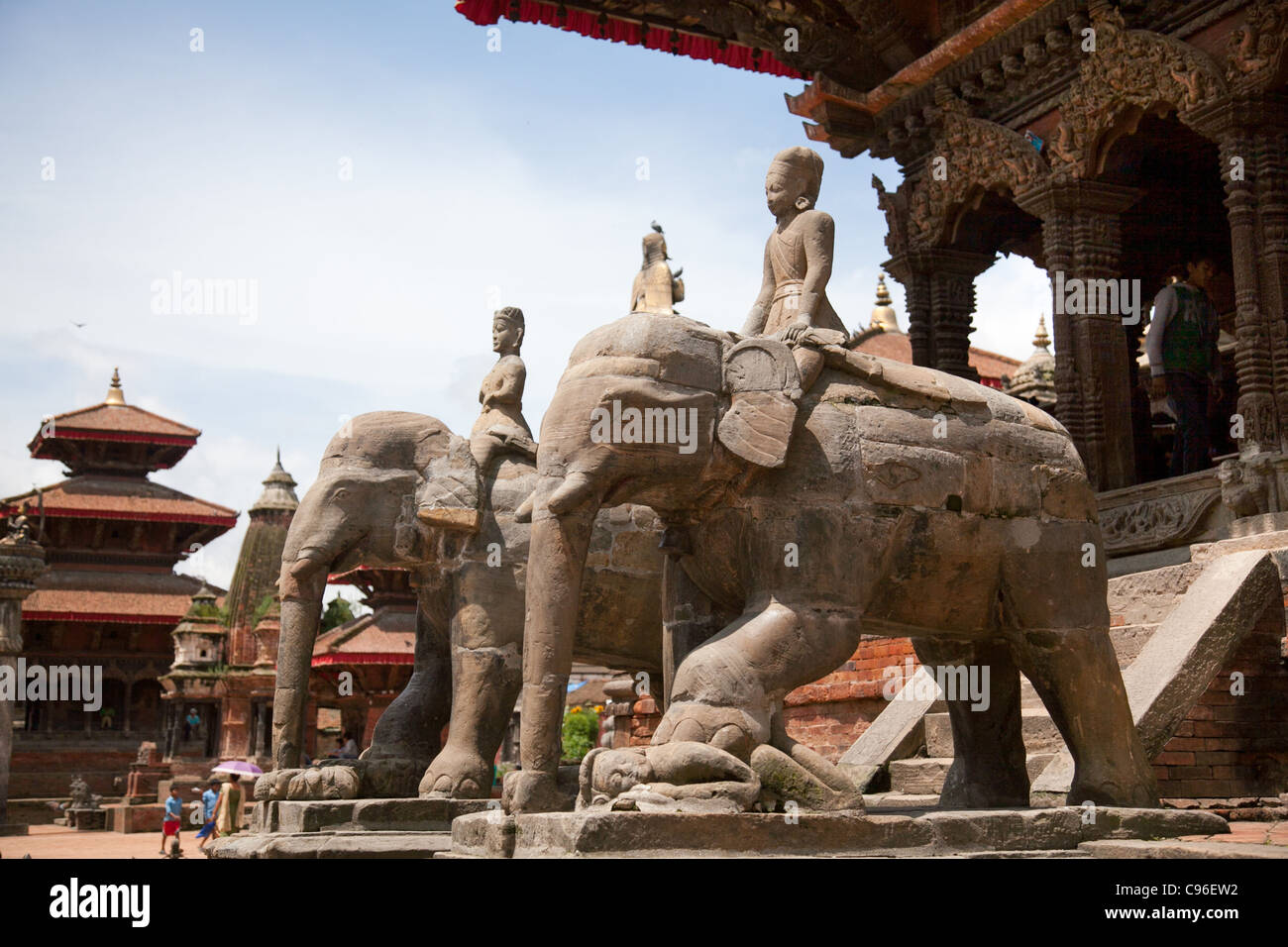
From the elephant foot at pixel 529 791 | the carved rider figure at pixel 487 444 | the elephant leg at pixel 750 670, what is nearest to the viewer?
the elephant leg at pixel 750 670

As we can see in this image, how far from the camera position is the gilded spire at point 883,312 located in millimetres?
33750

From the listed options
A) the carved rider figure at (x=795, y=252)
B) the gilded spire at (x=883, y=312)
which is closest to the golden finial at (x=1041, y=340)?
the gilded spire at (x=883, y=312)

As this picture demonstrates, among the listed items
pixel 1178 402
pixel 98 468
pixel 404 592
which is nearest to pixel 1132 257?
pixel 1178 402

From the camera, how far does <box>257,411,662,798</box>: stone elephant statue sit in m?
8.06

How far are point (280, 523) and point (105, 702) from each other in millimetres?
10560

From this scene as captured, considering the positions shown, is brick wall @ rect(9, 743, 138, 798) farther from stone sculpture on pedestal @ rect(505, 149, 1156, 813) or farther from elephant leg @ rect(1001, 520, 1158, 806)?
elephant leg @ rect(1001, 520, 1158, 806)

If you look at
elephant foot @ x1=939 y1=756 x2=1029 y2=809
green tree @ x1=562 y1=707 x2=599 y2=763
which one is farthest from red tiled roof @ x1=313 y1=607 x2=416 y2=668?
elephant foot @ x1=939 y1=756 x2=1029 y2=809

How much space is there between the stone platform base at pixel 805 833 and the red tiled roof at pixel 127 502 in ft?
126

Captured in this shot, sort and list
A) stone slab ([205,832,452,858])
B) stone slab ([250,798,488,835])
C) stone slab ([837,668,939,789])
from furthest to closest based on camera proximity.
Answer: stone slab ([837,668,939,789]) → stone slab ([250,798,488,835]) → stone slab ([205,832,452,858])

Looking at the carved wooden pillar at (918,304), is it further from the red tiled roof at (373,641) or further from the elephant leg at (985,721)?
the red tiled roof at (373,641)

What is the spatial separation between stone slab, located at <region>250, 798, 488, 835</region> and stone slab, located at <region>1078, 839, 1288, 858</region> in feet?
11.2
